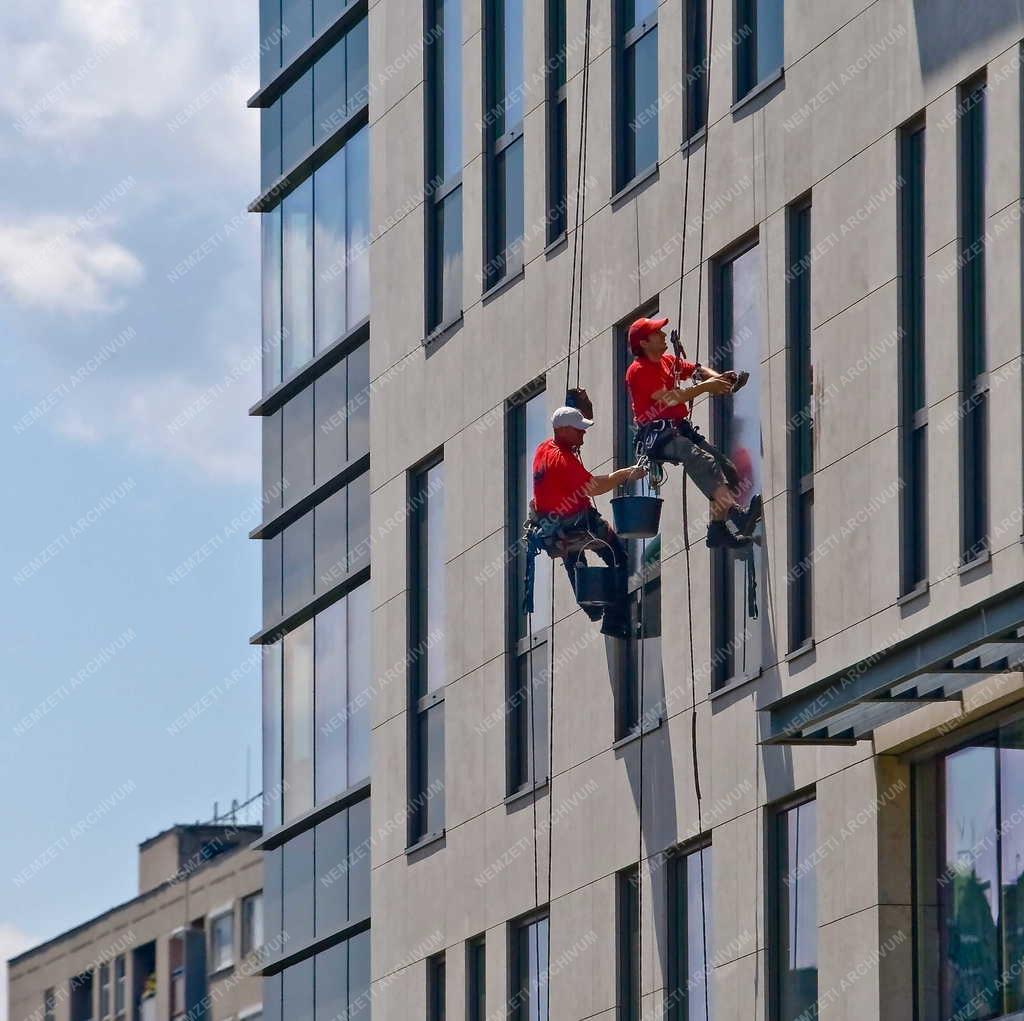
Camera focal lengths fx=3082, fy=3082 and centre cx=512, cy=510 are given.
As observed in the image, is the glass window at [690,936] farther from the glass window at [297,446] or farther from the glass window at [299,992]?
the glass window at [297,446]

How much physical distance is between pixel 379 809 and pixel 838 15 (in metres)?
13.6

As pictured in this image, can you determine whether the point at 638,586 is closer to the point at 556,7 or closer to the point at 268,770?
the point at 556,7

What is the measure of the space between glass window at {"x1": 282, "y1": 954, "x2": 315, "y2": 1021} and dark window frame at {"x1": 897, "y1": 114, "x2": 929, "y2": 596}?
53.8 feet

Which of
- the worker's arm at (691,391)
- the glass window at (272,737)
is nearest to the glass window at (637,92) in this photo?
the worker's arm at (691,391)

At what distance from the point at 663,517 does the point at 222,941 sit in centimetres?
4891

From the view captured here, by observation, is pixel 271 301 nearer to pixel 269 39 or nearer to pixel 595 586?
pixel 269 39

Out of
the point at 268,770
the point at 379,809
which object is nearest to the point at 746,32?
the point at 379,809

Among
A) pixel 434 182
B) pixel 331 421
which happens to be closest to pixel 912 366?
pixel 434 182

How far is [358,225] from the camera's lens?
41.8 metres

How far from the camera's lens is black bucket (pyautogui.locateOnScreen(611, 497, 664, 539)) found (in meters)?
30.1

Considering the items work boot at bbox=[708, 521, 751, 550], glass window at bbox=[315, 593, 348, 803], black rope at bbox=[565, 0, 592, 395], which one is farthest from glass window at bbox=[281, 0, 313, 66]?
work boot at bbox=[708, 521, 751, 550]

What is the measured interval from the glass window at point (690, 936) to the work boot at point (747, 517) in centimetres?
327

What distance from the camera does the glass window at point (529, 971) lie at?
34.3 m

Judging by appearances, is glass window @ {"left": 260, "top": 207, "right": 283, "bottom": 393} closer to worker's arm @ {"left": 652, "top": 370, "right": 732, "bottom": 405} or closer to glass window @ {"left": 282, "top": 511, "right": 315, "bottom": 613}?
glass window @ {"left": 282, "top": 511, "right": 315, "bottom": 613}
